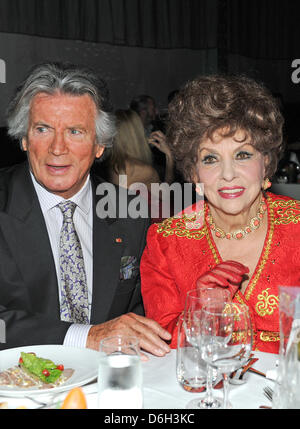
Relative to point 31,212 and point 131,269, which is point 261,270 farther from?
point 31,212

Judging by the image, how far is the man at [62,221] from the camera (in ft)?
7.21

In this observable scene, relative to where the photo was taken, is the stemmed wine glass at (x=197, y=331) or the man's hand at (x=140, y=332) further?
the man's hand at (x=140, y=332)

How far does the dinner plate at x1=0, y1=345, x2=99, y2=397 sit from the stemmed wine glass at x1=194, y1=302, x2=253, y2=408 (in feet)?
1.07

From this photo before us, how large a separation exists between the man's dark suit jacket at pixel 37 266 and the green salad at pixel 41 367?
0.51 m

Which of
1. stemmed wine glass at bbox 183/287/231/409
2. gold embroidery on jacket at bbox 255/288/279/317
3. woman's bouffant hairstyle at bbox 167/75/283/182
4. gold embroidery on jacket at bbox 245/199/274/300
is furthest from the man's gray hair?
stemmed wine glass at bbox 183/287/231/409

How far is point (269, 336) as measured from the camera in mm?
2006

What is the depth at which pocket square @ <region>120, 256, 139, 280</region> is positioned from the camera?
7.72ft

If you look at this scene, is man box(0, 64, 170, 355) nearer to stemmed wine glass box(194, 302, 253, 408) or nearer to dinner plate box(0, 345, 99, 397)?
dinner plate box(0, 345, 99, 397)

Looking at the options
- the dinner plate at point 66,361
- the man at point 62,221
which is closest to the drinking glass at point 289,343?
the dinner plate at point 66,361

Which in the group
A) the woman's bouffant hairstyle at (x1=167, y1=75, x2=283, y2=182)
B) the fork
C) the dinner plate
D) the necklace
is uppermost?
the woman's bouffant hairstyle at (x1=167, y1=75, x2=283, y2=182)

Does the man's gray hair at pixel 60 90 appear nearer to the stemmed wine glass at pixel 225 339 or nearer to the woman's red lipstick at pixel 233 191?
the woman's red lipstick at pixel 233 191

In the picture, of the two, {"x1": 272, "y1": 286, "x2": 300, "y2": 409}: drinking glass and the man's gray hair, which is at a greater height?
the man's gray hair

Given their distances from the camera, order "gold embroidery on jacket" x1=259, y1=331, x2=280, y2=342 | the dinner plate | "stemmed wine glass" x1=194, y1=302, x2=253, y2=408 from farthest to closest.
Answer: "gold embroidery on jacket" x1=259, y1=331, x2=280, y2=342, the dinner plate, "stemmed wine glass" x1=194, y1=302, x2=253, y2=408

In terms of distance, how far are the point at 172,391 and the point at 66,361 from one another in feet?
1.08
